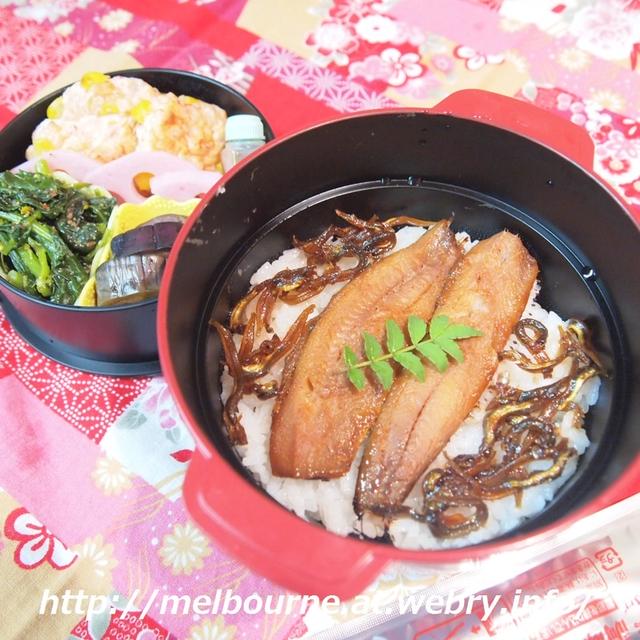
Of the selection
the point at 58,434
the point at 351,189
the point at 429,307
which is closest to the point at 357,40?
the point at 351,189

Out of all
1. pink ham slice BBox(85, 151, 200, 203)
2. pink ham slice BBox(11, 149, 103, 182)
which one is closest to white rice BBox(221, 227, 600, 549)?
pink ham slice BBox(85, 151, 200, 203)

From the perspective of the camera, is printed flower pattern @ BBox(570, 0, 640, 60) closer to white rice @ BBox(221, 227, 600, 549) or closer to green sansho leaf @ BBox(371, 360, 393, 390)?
white rice @ BBox(221, 227, 600, 549)

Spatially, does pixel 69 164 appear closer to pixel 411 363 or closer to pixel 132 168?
pixel 132 168

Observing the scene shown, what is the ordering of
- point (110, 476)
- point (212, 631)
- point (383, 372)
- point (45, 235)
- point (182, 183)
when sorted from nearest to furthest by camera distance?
point (383, 372), point (212, 631), point (110, 476), point (45, 235), point (182, 183)

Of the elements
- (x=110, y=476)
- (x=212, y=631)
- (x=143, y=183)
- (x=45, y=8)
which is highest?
(x=45, y=8)

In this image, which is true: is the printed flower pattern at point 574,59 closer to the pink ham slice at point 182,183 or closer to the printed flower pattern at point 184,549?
the pink ham slice at point 182,183

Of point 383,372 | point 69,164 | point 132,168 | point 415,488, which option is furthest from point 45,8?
point 415,488

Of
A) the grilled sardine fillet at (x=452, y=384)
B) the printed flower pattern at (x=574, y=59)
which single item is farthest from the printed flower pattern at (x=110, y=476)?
the printed flower pattern at (x=574, y=59)
